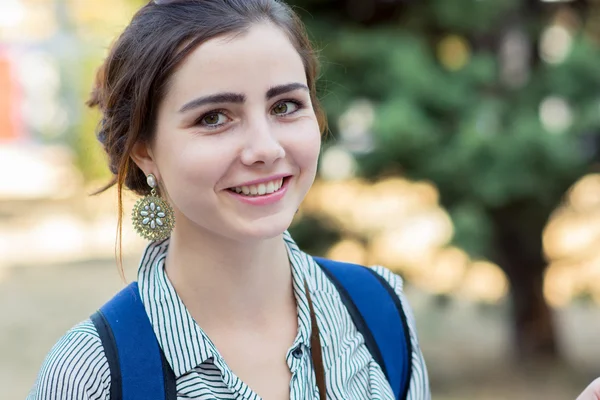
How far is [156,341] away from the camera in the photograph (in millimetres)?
1567

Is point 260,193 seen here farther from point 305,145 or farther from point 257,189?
point 305,145

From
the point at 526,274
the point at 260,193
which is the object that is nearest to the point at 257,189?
the point at 260,193

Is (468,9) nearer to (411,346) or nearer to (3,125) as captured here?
(411,346)

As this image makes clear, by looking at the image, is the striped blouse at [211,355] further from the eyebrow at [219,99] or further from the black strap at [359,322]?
the eyebrow at [219,99]

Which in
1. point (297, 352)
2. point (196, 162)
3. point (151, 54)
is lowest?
point (297, 352)

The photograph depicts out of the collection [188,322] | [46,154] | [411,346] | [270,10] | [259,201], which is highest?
[46,154]

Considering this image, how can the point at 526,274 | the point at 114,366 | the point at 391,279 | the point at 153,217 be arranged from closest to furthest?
the point at 114,366 < the point at 153,217 < the point at 391,279 < the point at 526,274

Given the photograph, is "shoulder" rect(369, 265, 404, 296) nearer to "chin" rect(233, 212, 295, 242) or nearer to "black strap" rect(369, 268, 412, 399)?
"black strap" rect(369, 268, 412, 399)

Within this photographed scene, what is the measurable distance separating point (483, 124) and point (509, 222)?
0.98m

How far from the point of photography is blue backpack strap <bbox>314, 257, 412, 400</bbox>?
177cm

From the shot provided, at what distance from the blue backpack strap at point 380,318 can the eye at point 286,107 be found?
1.27ft

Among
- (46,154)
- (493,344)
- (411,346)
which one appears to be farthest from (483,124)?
(46,154)

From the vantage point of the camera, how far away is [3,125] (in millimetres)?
18781

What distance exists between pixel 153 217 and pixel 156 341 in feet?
0.84
